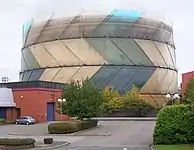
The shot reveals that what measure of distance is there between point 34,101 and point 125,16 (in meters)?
29.1

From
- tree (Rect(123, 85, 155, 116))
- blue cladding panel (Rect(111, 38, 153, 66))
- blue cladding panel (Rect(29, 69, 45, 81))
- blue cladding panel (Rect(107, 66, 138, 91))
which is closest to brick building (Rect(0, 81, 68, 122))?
tree (Rect(123, 85, 155, 116))

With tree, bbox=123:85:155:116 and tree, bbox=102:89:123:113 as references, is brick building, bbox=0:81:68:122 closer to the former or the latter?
tree, bbox=102:89:123:113

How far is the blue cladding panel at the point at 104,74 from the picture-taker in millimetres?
73463

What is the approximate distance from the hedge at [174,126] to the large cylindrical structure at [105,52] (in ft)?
160

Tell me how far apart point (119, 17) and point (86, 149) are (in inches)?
2133

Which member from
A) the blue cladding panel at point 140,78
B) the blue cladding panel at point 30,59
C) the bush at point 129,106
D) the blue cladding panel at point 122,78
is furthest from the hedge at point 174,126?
the blue cladding panel at point 30,59

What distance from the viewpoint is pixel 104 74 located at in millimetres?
73938

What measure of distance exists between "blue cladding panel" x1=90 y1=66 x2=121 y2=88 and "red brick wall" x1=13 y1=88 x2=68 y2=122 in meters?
19.1

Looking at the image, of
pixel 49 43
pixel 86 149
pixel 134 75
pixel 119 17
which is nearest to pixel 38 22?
pixel 49 43

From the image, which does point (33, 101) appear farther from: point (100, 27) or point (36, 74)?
point (100, 27)

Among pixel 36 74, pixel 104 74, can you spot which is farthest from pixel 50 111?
pixel 36 74

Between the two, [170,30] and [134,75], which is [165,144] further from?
[170,30]

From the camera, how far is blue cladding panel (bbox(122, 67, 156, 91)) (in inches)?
2923

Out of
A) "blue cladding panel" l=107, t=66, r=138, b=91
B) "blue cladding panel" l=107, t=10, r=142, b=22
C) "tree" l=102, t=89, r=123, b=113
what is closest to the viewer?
"tree" l=102, t=89, r=123, b=113
